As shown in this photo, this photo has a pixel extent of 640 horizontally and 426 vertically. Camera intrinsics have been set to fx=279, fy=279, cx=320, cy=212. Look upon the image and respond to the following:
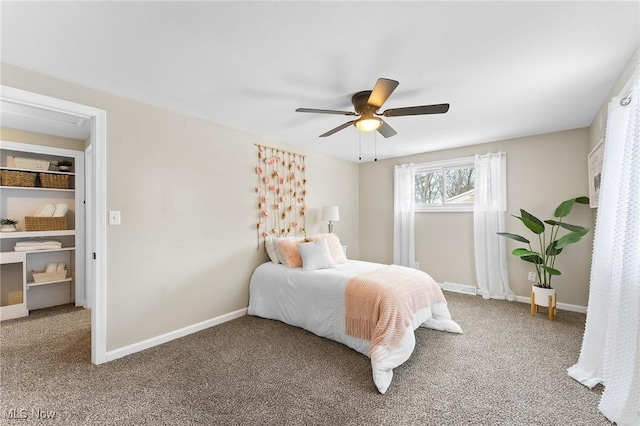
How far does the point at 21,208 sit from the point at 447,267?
20.0 ft

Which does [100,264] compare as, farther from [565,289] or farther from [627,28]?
[565,289]

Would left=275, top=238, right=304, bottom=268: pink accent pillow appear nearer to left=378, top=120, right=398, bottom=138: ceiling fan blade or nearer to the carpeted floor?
the carpeted floor

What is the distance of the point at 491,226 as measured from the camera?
400 centimetres

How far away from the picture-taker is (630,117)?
1794mm

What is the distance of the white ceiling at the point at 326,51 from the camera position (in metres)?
1.50

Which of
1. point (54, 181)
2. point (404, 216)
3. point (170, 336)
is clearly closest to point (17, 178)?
point (54, 181)

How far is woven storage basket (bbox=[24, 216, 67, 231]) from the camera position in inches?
139

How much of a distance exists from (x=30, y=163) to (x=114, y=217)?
2329 millimetres

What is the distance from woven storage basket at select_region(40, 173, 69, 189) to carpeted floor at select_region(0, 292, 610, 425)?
5.91 ft

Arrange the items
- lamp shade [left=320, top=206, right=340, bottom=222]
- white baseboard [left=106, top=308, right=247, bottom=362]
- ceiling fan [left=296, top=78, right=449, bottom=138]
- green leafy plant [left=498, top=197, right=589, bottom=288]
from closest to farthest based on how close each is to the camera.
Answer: ceiling fan [left=296, top=78, right=449, bottom=138] → white baseboard [left=106, top=308, right=247, bottom=362] → green leafy plant [left=498, top=197, right=589, bottom=288] → lamp shade [left=320, top=206, right=340, bottom=222]

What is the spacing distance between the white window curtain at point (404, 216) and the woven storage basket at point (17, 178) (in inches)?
206

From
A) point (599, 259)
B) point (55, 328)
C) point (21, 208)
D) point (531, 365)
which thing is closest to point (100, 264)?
point (55, 328)

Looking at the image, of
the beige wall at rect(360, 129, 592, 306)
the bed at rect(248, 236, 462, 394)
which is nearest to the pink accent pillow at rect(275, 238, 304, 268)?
the bed at rect(248, 236, 462, 394)

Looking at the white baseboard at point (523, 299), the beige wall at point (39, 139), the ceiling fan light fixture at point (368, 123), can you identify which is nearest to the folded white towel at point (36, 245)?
the beige wall at point (39, 139)
